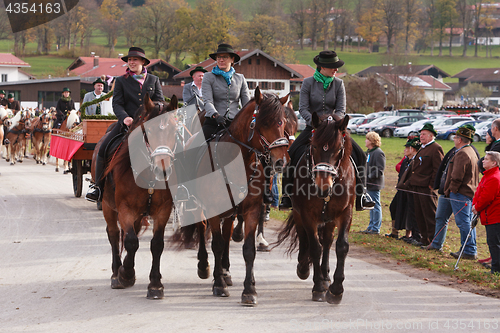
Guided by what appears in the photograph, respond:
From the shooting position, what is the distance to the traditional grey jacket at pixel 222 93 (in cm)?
714

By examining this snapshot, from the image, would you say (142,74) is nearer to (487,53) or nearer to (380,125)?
(380,125)

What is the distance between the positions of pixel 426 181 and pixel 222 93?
Result: 477 centimetres

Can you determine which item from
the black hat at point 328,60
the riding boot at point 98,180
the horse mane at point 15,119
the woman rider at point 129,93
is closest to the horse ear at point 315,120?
the black hat at point 328,60

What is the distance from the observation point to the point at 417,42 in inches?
4948

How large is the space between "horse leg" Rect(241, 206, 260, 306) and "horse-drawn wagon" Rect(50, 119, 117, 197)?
21.9 feet

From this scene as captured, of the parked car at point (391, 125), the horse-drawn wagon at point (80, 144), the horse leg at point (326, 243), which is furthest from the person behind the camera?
the parked car at point (391, 125)

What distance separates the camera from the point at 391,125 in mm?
44625

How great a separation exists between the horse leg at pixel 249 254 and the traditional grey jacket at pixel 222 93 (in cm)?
160

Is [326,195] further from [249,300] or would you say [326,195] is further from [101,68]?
[101,68]

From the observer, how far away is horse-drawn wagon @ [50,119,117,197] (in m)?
Answer: 12.1

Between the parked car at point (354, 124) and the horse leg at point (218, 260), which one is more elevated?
the horse leg at point (218, 260)

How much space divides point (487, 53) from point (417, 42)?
643 inches

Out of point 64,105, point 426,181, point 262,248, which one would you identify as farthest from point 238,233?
point 64,105

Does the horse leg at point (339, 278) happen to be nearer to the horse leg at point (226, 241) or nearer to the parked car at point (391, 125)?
the horse leg at point (226, 241)
